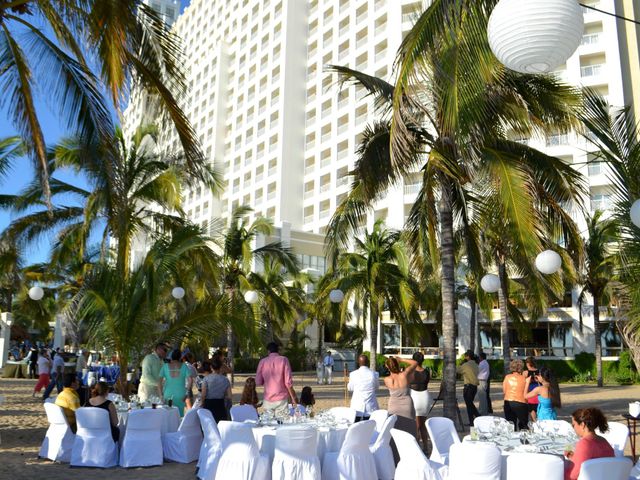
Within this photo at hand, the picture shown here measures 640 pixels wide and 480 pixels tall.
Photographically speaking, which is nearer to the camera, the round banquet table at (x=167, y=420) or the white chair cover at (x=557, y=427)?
the white chair cover at (x=557, y=427)

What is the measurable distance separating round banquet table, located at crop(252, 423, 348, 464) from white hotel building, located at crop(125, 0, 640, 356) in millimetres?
27884

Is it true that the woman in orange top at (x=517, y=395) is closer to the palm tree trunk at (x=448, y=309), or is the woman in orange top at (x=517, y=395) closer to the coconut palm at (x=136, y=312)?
the palm tree trunk at (x=448, y=309)

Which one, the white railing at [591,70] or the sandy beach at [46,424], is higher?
the white railing at [591,70]

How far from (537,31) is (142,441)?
7.39 m

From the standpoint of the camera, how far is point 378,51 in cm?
4872

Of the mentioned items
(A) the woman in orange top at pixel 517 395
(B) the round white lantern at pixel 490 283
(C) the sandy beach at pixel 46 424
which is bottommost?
(C) the sandy beach at pixel 46 424

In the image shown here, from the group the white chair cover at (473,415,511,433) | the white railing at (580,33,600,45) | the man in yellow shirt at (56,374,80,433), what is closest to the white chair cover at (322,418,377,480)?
the white chair cover at (473,415,511,433)

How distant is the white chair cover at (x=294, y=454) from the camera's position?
6.46 meters

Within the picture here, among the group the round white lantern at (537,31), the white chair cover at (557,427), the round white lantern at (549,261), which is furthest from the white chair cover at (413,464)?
the round white lantern at (549,261)

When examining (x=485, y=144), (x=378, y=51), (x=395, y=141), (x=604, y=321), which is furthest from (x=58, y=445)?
(x=378, y=51)

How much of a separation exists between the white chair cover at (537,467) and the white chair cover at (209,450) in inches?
143

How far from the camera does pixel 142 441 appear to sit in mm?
8625

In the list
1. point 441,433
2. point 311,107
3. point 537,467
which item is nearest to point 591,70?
point 311,107

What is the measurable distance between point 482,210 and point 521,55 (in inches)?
334
